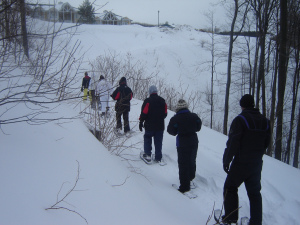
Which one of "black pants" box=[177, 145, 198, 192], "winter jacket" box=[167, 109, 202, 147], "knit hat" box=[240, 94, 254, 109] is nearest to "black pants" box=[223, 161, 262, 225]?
"knit hat" box=[240, 94, 254, 109]

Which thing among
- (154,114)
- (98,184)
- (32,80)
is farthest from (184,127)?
(32,80)

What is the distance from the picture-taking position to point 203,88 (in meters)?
31.0

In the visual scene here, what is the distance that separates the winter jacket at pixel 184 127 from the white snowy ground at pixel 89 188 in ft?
2.96

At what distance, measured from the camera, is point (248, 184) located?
309 cm

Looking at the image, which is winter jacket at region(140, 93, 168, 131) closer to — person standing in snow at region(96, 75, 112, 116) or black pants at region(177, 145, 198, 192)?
person standing in snow at region(96, 75, 112, 116)

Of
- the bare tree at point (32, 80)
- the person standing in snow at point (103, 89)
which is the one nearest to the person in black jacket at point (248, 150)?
the person standing in snow at point (103, 89)

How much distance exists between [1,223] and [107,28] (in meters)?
41.3

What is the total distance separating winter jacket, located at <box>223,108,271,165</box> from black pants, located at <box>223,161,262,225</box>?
10cm

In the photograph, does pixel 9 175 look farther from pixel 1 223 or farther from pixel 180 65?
pixel 180 65

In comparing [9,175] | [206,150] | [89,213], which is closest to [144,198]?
[89,213]

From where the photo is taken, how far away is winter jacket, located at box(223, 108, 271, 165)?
9.73ft

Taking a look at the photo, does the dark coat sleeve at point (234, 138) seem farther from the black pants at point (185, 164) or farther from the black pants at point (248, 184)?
the black pants at point (185, 164)

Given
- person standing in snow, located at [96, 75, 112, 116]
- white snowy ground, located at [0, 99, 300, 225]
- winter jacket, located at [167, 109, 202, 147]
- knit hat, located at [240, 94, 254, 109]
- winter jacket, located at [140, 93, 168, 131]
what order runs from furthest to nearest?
winter jacket, located at [140, 93, 168, 131], winter jacket, located at [167, 109, 202, 147], person standing in snow, located at [96, 75, 112, 116], knit hat, located at [240, 94, 254, 109], white snowy ground, located at [0, 99, 300, 225]

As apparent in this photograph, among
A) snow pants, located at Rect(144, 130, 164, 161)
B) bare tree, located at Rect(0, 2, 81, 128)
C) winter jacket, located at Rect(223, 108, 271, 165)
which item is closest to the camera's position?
bare tree, located at Rect(0, 2, 81, 128)
